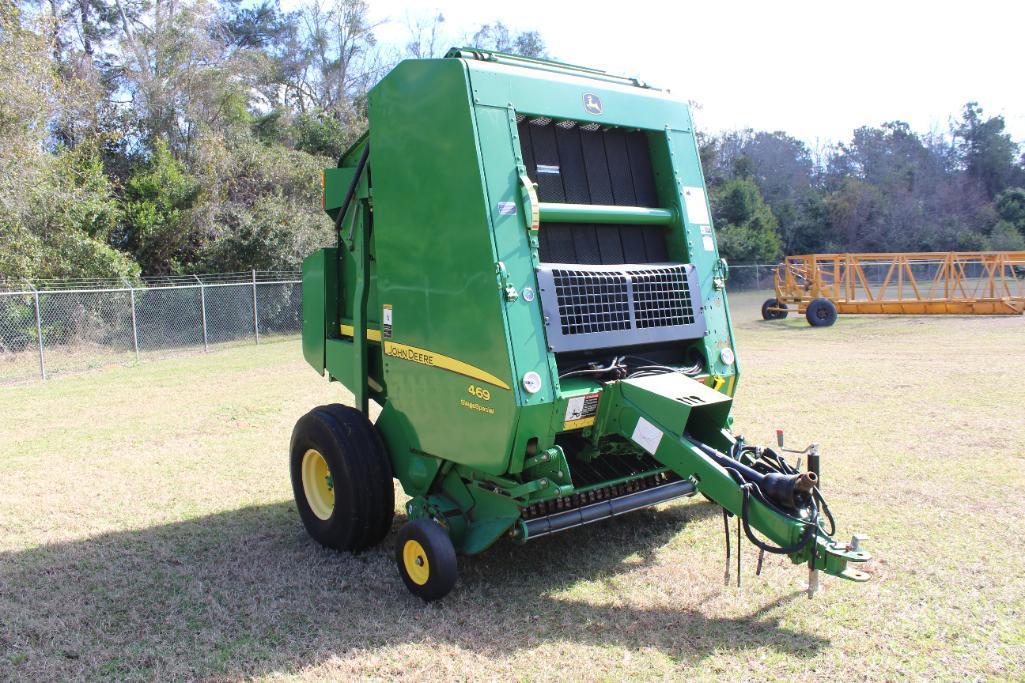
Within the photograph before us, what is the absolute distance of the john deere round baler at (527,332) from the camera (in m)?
3.84

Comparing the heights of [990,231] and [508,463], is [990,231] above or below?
above

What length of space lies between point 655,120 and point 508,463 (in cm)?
237

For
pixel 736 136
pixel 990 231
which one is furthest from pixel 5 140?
pixel 736 136

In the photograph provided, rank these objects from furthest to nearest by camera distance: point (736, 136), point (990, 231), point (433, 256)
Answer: point (736, 136) → point (990, 231) → point (433, 256)

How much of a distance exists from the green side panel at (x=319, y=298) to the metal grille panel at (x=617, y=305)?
2.11m

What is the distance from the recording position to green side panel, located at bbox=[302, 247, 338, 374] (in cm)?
550

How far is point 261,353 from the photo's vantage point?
55.5 feet

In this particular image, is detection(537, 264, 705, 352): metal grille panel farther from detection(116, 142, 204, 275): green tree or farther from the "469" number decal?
detection(116, 142, 204, 275): green tree

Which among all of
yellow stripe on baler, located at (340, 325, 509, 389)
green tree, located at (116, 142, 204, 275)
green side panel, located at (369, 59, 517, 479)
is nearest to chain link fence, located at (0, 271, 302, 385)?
green tree, located at (116, 142, 204, 275)

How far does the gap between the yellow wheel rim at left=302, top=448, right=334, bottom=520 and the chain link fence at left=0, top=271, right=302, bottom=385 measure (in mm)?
10434

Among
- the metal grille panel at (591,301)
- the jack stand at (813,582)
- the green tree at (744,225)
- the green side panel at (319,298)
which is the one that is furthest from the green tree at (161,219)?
the green tree at (744,225)

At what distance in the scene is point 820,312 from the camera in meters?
20.9

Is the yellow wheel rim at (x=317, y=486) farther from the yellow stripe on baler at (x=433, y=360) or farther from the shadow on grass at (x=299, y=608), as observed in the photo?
the yellow stripe on baler at (x=433, y=360)

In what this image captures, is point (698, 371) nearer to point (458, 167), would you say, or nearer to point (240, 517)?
point (458, 167)
